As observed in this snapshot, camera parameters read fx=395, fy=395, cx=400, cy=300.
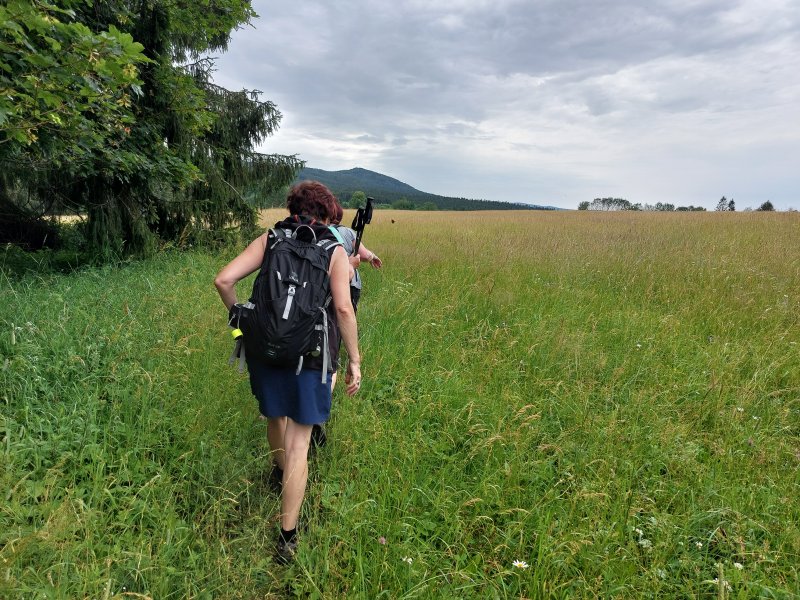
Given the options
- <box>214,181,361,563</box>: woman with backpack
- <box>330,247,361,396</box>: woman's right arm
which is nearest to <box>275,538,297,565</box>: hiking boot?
<box>214,181,361,563</box>: woman with backpack

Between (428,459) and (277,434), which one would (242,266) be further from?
(428,459)

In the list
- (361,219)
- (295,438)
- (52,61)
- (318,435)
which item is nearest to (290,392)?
(295,438)

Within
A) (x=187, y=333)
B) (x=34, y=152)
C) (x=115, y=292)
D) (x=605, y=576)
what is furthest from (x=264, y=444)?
(x=34, y=152)

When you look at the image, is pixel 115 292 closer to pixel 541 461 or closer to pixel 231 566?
pixel 231 566

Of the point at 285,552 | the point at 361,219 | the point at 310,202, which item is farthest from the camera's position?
the point at 361,219

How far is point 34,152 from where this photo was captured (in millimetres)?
4133

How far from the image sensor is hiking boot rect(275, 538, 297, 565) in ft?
5.85

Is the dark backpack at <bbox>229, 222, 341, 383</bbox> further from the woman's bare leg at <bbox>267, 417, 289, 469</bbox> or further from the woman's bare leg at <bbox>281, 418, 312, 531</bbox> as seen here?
the woman's bare leg at <bbox>267, 417, 289, 469</bbox>

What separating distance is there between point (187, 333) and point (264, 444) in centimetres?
158

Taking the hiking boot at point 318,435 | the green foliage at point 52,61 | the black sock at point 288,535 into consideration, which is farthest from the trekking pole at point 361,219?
the black sock at point 288,535

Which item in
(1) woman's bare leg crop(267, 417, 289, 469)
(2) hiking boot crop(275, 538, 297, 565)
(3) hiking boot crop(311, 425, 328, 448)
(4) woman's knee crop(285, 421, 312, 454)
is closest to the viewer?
(2) hiking boot crop(275, 538, 297, 565)

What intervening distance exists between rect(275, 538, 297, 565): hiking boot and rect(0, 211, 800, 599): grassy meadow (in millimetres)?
37

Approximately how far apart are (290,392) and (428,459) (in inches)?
39.4

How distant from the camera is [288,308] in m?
1.70
